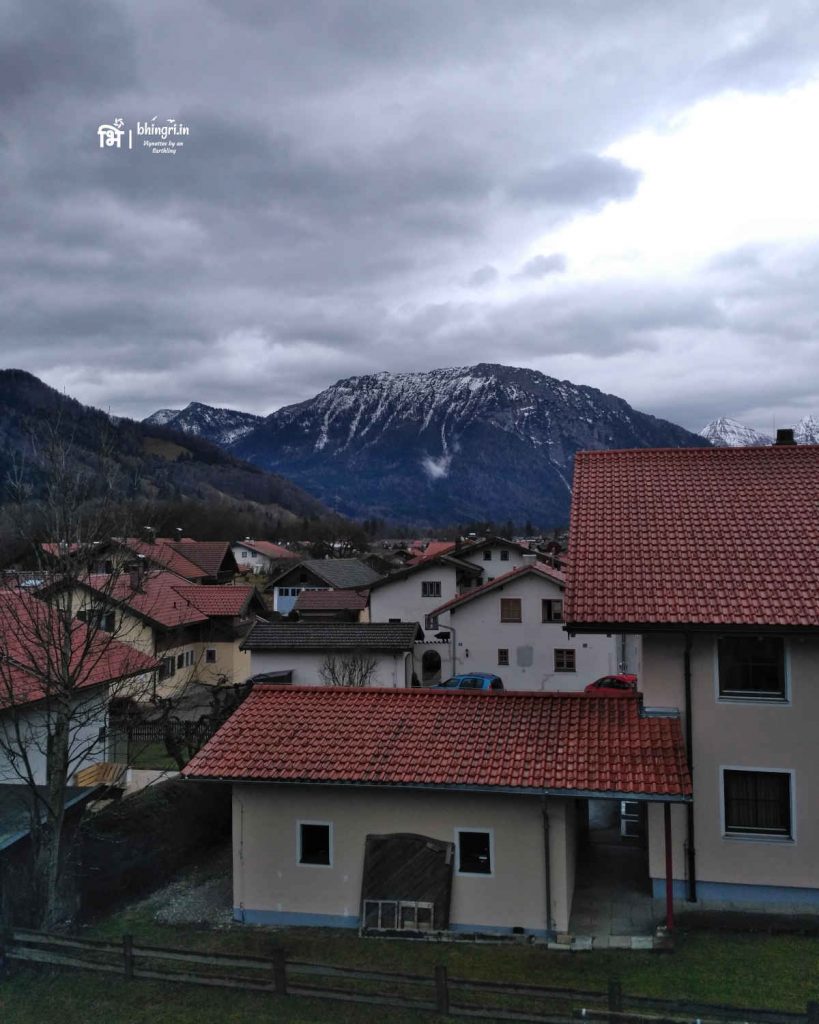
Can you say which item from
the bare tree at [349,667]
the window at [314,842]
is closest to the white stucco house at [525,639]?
the bare tree at [349,667]

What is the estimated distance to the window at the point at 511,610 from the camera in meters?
44.8

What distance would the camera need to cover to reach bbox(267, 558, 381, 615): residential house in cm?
7306

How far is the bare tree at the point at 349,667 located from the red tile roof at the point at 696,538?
17478 mm

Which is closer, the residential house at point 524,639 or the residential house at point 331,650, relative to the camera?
the residential house at point 331,650

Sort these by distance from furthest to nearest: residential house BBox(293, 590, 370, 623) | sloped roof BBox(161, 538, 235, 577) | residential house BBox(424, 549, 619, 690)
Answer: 1. sloped roof BBox(161, 538, 235, 577)
2. residential house BBox(293, 590, 370, 623)
3. residential house BBox(424, 549, 619, 690)

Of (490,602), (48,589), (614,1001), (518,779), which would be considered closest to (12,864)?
(48,589)

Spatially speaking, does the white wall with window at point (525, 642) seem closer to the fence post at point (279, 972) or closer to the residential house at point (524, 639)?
the residential house at point (524, 639)

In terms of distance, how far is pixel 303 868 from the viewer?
1552 centimetres

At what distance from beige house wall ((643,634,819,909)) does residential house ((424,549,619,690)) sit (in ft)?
91.5

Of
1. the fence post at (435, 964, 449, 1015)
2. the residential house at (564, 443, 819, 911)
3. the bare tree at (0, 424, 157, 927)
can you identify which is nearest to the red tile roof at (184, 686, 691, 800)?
the residential house at (564, 443, 819, 911)

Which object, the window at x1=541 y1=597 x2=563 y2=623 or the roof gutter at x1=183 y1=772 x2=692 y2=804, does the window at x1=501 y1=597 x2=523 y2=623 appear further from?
the roof gutter at x1=183 y1=772 x2=692 y2=804

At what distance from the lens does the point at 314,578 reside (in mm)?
74312

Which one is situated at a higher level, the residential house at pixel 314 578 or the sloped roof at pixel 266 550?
the sloped roof at pixel 266 550

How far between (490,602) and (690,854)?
98.1ft
